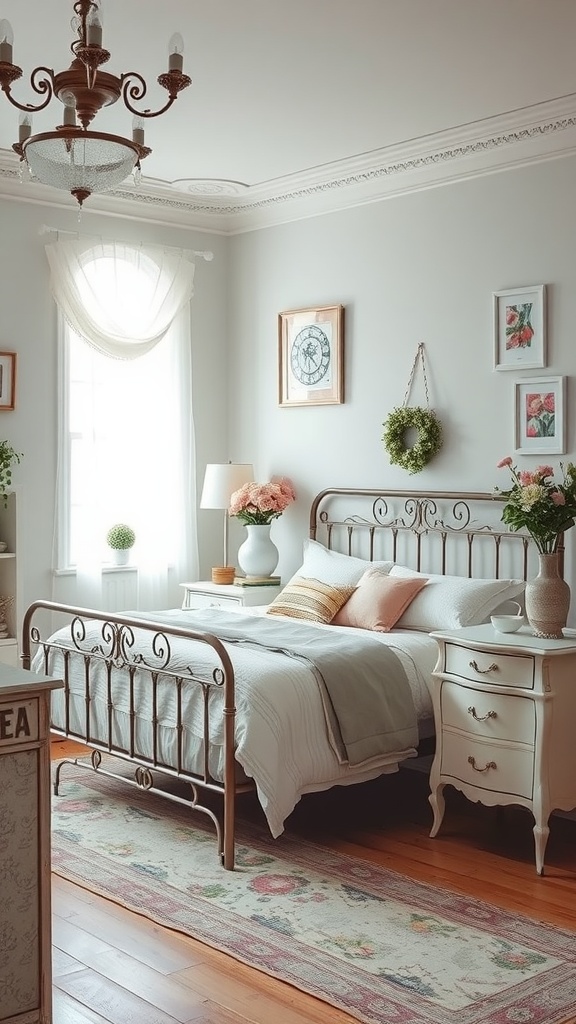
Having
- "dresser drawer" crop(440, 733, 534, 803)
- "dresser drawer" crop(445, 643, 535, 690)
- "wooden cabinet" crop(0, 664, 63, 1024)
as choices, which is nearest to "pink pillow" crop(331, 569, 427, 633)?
"dresser drawer" crop(445, 643, 535, 690)

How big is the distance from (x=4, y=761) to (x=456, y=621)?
2747 millimetres

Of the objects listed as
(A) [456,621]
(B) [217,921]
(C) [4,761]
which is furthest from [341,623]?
(C) [4,761]

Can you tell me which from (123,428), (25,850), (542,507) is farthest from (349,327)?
(25,850)

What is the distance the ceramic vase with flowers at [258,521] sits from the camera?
6.30 metres

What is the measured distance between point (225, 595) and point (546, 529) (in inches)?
92.0

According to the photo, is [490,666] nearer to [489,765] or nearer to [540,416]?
[489,765]

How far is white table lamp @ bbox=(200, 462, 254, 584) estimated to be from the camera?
6438 millimetres

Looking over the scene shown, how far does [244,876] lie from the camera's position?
3.98 m

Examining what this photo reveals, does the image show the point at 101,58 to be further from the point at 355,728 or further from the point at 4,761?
the point at 355,728

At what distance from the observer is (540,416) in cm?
519

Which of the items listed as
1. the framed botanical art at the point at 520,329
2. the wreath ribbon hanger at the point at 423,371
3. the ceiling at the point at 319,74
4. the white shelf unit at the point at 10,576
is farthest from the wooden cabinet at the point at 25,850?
the wreath ribbon hanger at the point at 423,371

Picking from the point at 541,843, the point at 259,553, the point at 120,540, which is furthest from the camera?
the point at 120,540

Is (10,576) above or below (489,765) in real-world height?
above

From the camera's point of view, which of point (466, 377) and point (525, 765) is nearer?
point (525, 765)
